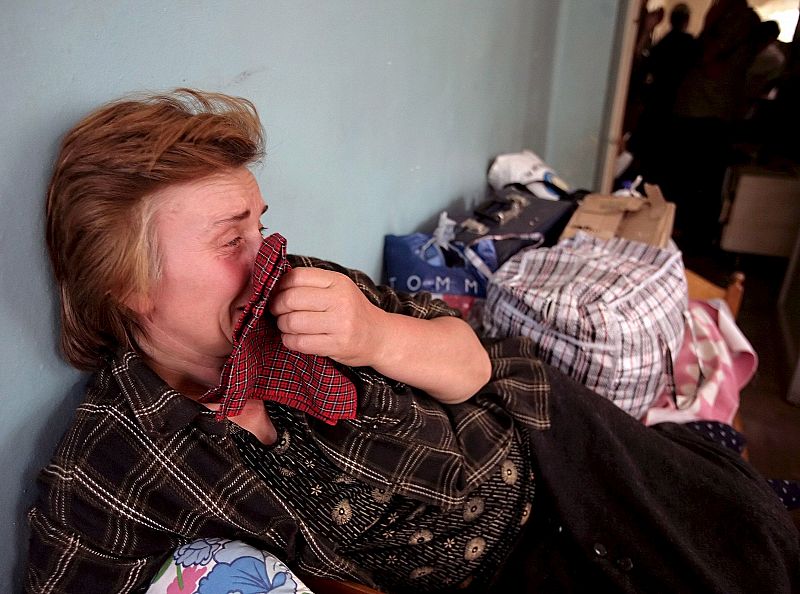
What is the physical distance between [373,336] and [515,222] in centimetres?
109

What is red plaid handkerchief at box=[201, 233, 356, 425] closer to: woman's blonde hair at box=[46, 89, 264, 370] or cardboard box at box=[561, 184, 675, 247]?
woman's blonde hair at box=[46, 89, 264, 370]

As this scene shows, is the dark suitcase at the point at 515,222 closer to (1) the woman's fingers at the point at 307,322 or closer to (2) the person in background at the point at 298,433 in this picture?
(2) the person in background at the point at 298,433

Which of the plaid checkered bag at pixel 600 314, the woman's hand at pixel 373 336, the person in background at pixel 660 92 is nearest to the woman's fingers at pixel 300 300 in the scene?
the woman's hand at pixel 373 336

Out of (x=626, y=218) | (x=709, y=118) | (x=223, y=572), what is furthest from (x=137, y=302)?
(x=709, y=118)

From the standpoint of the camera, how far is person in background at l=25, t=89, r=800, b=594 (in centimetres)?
71

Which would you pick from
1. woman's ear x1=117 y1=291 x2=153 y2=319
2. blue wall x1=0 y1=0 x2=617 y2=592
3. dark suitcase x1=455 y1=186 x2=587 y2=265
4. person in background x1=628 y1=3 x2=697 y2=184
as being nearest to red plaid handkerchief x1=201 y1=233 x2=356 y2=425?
woman's ear x1=117 y1=291 x2=153 y2=319

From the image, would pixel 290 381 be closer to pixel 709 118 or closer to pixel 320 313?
pixel 320 313

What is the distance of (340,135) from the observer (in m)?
1.23

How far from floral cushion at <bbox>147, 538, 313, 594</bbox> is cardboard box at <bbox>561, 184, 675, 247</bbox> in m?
1.25

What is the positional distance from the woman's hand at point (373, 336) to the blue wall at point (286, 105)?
0.28m

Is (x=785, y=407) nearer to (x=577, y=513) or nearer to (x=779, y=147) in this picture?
(x=577, y=513)

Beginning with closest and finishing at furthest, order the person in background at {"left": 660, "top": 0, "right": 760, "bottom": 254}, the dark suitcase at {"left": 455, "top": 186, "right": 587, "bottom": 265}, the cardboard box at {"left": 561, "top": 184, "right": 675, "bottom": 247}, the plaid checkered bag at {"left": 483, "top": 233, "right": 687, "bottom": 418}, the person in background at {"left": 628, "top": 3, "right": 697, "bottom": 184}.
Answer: the plaid checkered bag at {"left": 483, "top": 233, "right": 687, "bottom": 418}
the dark suitcase at {"left": 455, "top": 186, "right": 587, "bottom": 265}
the cardboard box at {"left": 561, "top": 184, "right": 675, "bottom": 247}
the person in background at {"left": 660, "top": 0, "right": 760, "bottom": 254}
the person in background at {"left": 628, "top": 3, "right": 697, "bottom": 184}

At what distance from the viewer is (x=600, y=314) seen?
1.32 meters

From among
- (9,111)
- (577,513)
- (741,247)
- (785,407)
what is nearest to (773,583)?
(577,513)
